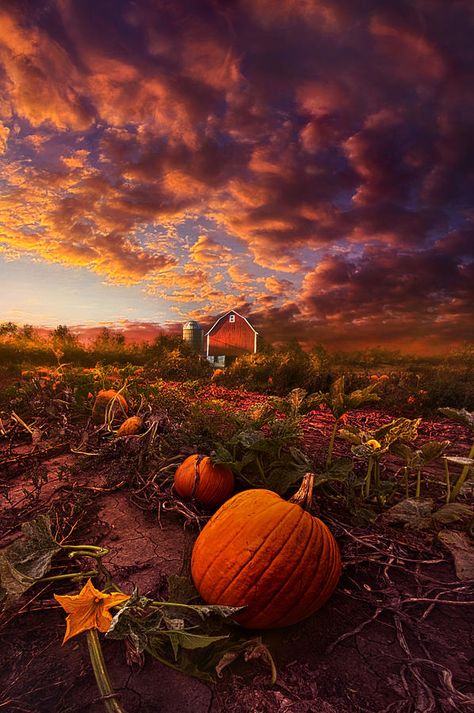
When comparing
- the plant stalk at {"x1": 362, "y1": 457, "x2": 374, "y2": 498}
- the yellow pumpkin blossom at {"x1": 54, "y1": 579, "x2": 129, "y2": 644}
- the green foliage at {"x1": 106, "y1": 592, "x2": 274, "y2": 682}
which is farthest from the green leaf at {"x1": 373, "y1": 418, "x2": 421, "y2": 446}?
the yellow pumpkin blossom at {"x1": 54, "y1": 579, "x2": 129, "y2": 644}

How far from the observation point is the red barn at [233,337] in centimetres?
2083

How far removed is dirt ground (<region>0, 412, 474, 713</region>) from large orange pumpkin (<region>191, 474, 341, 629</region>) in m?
0.13

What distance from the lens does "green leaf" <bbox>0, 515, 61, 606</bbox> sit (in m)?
1.31

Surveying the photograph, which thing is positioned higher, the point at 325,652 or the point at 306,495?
the point at 306,495

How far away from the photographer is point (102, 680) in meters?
1.14

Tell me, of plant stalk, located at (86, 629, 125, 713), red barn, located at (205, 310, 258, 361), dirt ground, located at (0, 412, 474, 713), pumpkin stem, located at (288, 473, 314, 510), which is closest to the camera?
plant stalk, located at (86, 629, 125, 713)

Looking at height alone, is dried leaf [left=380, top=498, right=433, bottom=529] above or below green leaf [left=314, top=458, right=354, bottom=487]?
below

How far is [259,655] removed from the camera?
1290mm

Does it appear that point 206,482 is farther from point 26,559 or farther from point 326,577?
point 26,559

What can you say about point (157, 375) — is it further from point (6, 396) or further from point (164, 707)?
point (164, 707)

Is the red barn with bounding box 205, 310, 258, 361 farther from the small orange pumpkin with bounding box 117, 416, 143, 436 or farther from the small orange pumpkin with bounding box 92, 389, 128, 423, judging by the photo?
the small orange pumpkin with bounding box 117, 416, 143, 436

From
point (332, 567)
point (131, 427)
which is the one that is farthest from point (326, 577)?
point (131, 427)

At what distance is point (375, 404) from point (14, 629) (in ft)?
20.9

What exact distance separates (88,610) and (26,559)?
0.43 meters
